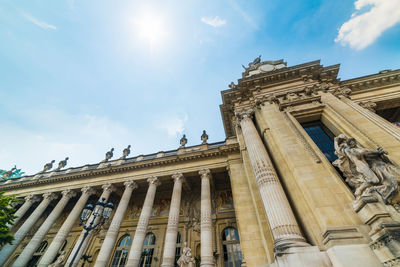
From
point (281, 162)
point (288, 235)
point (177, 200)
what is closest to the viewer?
point (288, 235)

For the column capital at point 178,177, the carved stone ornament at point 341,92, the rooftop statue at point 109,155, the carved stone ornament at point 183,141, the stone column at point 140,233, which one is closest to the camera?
the stone column at point 140,233

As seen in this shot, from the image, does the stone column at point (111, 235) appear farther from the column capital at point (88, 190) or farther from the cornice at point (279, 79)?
the cornice at point (279, 79)

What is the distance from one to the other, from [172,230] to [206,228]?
245cm

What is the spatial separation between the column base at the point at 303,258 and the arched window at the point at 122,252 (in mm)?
15637

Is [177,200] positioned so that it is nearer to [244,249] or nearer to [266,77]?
[244,249]

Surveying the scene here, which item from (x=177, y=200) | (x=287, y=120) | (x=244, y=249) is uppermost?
(x=287, y=120)

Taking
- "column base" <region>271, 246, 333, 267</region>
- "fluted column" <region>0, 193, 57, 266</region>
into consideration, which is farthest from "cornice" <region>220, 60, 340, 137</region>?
"fluted column" <region>0, 193, 57, 266</region>

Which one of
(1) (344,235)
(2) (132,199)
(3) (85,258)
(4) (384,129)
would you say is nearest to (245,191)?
(1) (344,235)

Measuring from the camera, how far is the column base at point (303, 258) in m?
4.57

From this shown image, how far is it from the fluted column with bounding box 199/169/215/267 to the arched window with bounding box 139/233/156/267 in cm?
691

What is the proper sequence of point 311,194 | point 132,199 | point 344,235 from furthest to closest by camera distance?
point 132,199
point 311,194
point 344,235

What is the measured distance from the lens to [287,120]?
1009 centimetres

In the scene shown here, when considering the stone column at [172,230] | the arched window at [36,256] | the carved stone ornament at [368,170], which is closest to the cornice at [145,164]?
the stone column at [172,230]

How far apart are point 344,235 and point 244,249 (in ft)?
16.8
